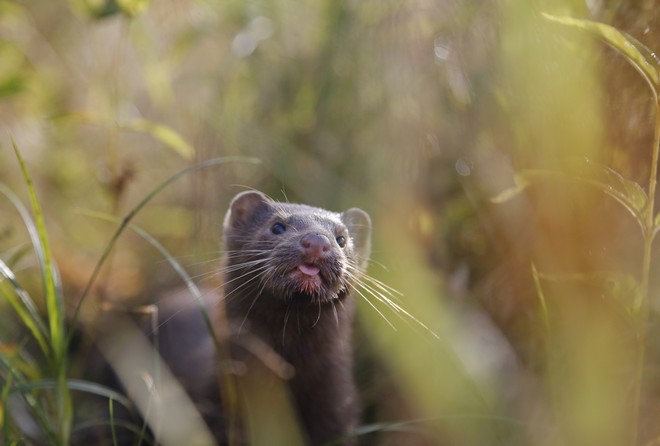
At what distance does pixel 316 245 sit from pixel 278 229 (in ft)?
1.17

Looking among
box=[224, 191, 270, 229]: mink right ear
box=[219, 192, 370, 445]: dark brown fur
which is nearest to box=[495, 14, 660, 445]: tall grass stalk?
box=[219, 192, 370, 445]: dark brown fur

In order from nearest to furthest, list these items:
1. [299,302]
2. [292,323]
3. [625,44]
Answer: [625,44] < [299,302] < [292,323]

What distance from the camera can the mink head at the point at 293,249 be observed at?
249 centimetres

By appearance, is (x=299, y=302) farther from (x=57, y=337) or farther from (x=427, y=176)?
(x=427, y=176)

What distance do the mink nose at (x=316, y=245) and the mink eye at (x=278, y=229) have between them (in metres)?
0.28

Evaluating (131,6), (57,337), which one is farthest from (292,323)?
(131,6)

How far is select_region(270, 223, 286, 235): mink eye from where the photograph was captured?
275 centimetres

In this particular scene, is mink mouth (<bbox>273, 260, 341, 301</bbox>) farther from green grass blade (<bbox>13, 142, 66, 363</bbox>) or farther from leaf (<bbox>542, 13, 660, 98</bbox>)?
leaf (<bbox>542, 13, 660, 98</bbox>)

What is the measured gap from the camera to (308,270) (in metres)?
2.48

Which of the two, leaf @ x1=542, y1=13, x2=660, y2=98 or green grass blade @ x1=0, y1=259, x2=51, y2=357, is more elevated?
leaf @ x1=542, y1=13, x2=660, y2=98

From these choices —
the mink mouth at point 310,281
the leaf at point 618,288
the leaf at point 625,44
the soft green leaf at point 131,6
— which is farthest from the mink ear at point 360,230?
the leaf at point 625,44

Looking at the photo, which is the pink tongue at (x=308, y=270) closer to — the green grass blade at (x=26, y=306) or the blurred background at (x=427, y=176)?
the blurred background at (x=427, y=176)

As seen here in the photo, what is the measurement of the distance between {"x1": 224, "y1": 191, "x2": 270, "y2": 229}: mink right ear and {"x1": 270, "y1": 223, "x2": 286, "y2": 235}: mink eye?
1.13 ft

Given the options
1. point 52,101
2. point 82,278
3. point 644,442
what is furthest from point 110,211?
point 644,442
